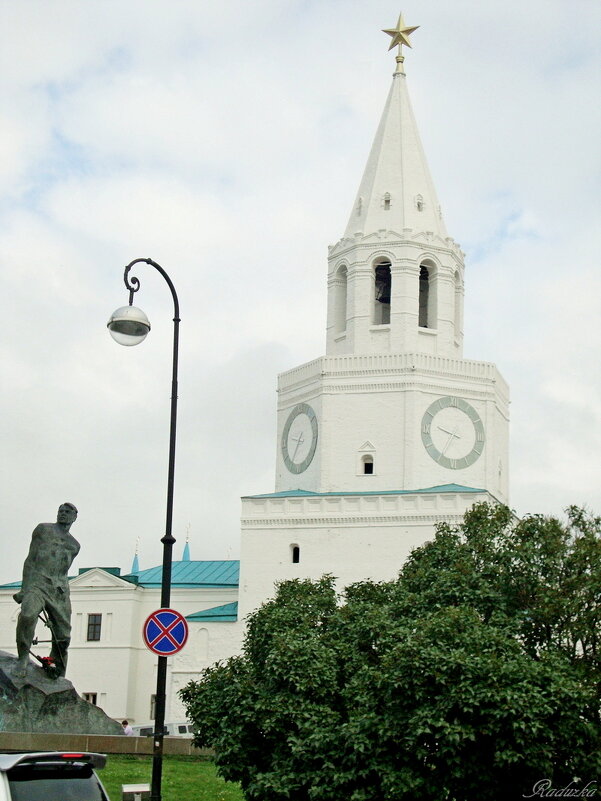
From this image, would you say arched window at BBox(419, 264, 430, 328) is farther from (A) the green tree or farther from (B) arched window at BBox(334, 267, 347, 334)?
(A) the green tree

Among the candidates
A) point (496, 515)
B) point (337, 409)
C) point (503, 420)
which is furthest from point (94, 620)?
point (496, 515)

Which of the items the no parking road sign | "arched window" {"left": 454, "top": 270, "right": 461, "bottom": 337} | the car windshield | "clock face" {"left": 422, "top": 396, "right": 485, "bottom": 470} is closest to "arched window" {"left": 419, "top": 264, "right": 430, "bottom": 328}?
"arched window" {"left": 454, "top": 270, "right": 461, "bottom": 337}

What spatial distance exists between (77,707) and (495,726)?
26.3 ft

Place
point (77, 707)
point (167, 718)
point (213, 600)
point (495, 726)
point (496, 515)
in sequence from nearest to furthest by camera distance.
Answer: point (495, 726) < point (77, 707) < point (496, 515) < point (167, 718) < point (213, 600)

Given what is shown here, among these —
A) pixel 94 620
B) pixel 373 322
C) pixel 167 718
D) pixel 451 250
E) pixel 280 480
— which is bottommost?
pixel 167 718

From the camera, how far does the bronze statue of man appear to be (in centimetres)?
2420

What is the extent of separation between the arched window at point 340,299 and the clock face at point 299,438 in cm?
369

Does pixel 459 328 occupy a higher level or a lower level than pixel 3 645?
higher

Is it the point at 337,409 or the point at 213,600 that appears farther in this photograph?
the point at 213,600

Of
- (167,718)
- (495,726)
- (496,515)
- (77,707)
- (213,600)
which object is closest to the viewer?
(495,726)

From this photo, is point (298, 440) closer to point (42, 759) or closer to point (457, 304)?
point (457, 304)

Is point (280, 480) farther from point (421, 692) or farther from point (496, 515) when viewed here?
point (421, 692)

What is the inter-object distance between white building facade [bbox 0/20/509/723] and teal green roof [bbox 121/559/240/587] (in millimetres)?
2045

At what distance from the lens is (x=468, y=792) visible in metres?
22.6
